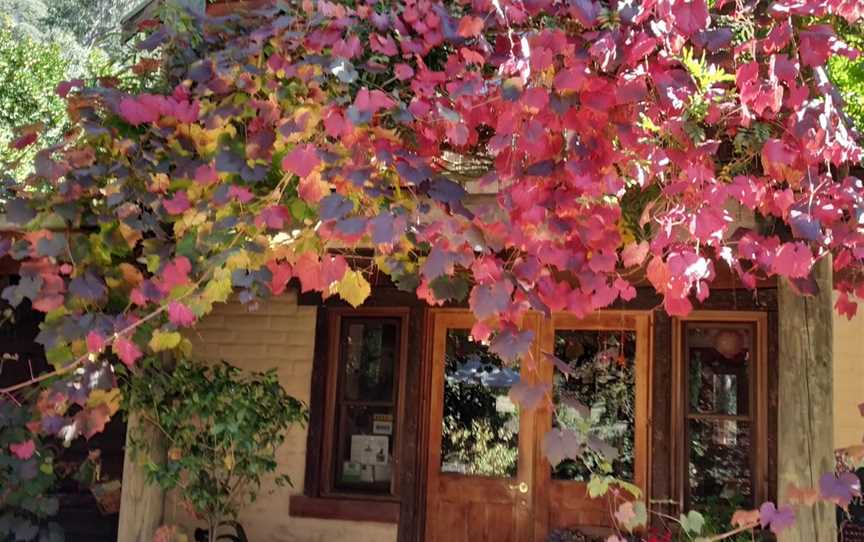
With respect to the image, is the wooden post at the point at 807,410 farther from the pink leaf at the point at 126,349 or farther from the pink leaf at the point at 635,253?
the pink leaf at the point at 126,349

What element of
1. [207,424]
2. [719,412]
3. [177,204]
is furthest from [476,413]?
[177,204]

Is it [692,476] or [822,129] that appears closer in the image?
[822,129]

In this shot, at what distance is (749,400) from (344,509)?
109 inches

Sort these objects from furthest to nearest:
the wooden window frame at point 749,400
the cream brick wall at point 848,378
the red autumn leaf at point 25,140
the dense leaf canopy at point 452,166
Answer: the wooden window frame at point 749,400 → the cream brick wall at point 848,378 → the red autumn leaf at point 25,140 → the dense leaf canopy at point 452,166

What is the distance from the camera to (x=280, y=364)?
6469 millimetres

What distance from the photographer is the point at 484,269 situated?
295 cm

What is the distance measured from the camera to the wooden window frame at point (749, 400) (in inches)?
219

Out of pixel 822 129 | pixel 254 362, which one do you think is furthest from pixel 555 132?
pixel 254 362

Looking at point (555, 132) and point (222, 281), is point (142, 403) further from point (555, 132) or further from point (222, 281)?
point (555, 132)

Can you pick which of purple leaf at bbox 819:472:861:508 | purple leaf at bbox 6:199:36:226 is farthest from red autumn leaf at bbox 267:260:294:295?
purple leaf at bbox 819:472:861:508

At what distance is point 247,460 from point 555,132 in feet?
9.14

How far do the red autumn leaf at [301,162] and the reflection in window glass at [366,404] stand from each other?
10.9ft

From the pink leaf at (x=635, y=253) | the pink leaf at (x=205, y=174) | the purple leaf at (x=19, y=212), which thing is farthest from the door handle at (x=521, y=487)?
the purple leaf at (x=19, y=212)

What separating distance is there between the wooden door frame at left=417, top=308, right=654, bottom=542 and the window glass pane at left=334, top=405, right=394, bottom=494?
0.92 ft
